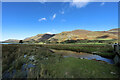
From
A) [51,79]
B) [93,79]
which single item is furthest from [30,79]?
[93,79]

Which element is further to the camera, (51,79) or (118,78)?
(118,78)

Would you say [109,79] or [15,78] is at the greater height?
[15,78]

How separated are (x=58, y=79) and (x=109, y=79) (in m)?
4.33

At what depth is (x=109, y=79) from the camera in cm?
495

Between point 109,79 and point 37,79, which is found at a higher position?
point 37,79

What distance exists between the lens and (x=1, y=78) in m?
4.62

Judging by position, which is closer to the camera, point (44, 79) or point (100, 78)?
point (44, 79)

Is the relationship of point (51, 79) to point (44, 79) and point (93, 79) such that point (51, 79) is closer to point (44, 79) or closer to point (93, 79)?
point (44, 79)

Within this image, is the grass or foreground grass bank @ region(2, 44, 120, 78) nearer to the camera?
foreground grass bank @ region(2, 44, 120, 78)

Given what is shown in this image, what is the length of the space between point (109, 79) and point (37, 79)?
234 inches

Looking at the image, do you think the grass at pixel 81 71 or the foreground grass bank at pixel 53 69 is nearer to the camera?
the foreground grass bank at pixel 53 69

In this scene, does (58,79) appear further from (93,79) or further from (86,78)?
(93,79)

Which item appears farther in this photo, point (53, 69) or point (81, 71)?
point (53, 69)

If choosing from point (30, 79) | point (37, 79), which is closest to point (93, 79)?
point (37, 79)
